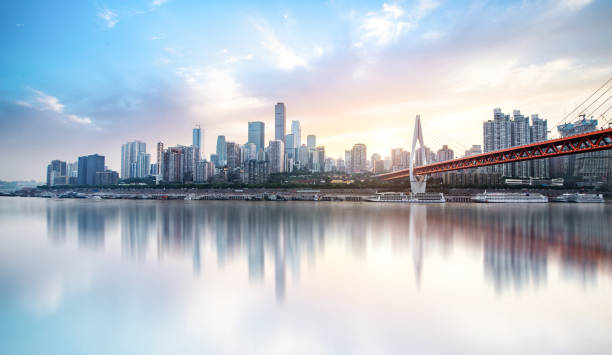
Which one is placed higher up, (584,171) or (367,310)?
(584,171)

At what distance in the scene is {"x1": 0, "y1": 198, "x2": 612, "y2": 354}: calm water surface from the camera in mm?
3838

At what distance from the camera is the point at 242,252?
8.55m

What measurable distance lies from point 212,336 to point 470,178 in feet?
195

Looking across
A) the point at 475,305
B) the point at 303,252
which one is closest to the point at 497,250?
the point at 475,305

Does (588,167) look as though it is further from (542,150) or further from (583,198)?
(542,150)

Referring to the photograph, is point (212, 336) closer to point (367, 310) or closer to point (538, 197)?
point (367, 310)

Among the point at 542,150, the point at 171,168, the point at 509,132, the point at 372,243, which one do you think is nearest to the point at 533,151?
the point at 542,150

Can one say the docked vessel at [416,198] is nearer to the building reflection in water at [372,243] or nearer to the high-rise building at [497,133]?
the building reflection in water at [372,243]

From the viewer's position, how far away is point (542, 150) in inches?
819

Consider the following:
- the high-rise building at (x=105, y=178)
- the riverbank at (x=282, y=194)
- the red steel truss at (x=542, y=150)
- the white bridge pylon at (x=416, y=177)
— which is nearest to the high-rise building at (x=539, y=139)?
the riverbank at (x=282, y=194)

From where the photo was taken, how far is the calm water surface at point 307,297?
384cm

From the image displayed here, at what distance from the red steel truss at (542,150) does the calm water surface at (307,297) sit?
8158 millimetres

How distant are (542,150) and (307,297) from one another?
22.2 meters

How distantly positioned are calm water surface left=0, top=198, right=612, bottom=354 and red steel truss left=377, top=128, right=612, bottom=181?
8158 millimetres
